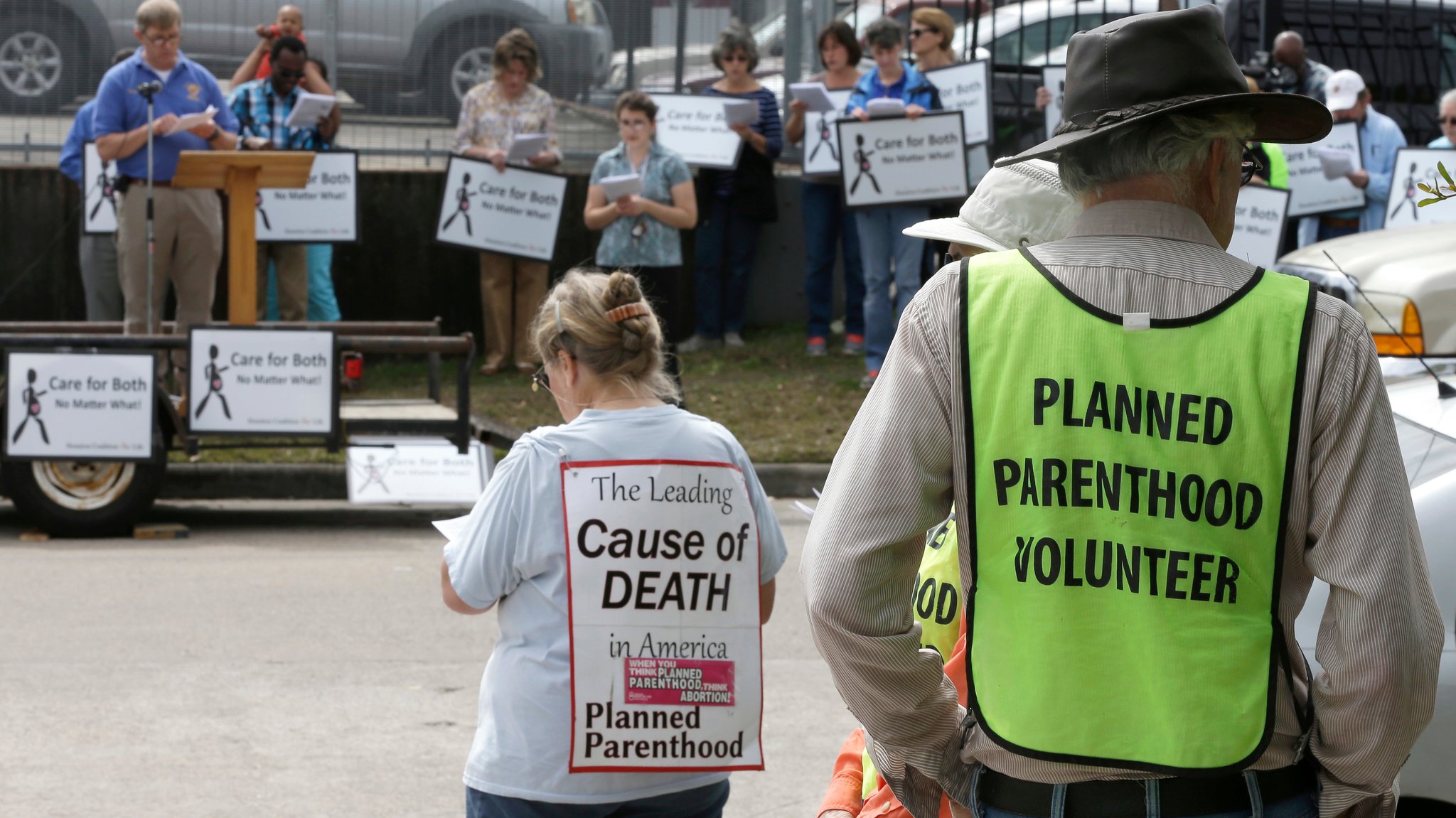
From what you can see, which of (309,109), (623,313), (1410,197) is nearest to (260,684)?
(623,313)

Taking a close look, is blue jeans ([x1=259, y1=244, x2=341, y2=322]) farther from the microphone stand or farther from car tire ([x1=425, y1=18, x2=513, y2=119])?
the microphone stand

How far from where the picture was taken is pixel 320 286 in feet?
40.1

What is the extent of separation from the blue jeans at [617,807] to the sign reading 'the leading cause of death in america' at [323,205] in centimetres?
898

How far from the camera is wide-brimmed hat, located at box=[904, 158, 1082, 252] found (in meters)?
2.75

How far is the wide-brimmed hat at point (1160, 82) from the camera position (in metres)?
2.15

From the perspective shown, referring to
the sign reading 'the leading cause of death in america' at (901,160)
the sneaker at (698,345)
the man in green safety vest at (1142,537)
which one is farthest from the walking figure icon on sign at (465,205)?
the man in green safety vest at (1142,537)

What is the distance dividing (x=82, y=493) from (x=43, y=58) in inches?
217

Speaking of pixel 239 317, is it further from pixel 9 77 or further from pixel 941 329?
pixel 941 329

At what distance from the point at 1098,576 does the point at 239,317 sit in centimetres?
788

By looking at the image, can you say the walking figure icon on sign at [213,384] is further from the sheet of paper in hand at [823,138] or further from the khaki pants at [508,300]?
the sheet of paper in hand at [823,138]

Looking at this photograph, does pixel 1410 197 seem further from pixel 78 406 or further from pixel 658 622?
pixel 658 622

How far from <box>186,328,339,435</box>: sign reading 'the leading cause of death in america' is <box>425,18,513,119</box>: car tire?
16.8 feet

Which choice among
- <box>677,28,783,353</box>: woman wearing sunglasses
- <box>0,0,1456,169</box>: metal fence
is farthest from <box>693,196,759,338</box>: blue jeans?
<box>0,0,1456,169</box>: metal fence

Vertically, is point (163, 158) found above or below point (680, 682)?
above
